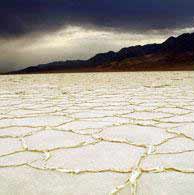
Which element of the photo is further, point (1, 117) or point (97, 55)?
point (97, 55)

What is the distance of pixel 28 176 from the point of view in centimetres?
134

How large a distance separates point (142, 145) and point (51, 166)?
0.52 m

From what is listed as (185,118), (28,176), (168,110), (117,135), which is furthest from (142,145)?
(168,110)

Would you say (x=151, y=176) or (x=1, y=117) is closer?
(x=151, y=176)

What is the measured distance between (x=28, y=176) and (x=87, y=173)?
0.23m

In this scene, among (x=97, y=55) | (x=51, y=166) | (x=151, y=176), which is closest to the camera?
(x=151, y=176)

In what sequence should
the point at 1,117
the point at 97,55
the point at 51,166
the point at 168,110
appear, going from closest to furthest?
the point at 51,166 < the point at 1,117 < the point at 168,110 < the point at 97,55

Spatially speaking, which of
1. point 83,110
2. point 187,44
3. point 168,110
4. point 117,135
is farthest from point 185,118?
point 187,44

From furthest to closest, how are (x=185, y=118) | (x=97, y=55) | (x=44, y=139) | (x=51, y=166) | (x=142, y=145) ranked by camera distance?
1. (x=97, y=55)
2. (x=185, y=118)
3. (x=44, y=139)
4. (x=142, y=145)
5. (x=51, y=166)

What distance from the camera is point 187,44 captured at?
1428 inches

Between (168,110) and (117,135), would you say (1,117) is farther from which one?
(168,110)

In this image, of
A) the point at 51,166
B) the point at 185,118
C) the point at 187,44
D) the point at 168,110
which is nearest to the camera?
the point at 51,166

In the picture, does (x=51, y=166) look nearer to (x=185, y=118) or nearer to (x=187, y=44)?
(x=185, y=118)

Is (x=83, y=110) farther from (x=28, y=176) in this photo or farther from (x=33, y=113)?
(x=28, y=176)
